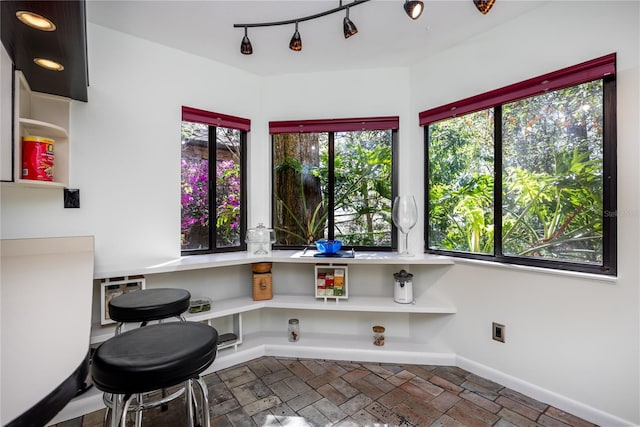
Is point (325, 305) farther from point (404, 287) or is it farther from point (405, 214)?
point (405, 214)

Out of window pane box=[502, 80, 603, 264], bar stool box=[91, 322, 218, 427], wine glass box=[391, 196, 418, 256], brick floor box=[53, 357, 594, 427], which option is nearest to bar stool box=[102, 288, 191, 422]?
bar stool box=[91, 322, 218, 427]

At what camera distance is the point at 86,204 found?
6.56 feet

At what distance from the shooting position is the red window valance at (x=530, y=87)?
5.36 ft

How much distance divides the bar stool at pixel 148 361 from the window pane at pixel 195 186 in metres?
1.54

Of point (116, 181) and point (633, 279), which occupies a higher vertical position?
point (116, 181)

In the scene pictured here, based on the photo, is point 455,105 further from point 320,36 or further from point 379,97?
point 320,36

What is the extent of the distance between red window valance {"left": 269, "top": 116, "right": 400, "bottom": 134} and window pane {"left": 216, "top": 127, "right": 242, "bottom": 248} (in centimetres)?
40

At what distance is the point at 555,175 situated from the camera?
1.88 meters

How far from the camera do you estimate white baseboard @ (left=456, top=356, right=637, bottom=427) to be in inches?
64.4

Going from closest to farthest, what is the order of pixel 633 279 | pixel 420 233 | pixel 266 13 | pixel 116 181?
pixel 633 279 → pixel 266 13 → pixel 116 181 → pixel 420 233

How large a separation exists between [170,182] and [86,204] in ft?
1.82

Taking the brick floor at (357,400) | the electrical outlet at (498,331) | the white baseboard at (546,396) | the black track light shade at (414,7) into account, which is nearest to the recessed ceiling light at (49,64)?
the black track light shade at (414,7)

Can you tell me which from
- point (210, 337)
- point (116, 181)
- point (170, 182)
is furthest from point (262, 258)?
point (210, 337)

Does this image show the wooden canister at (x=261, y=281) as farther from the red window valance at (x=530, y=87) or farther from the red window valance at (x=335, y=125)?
the red window valance at (x=530, y=87)
